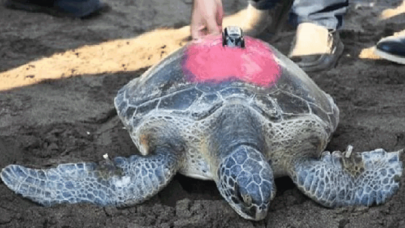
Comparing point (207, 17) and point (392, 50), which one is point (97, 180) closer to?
point (207, 17)

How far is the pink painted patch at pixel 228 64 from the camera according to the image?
181cm

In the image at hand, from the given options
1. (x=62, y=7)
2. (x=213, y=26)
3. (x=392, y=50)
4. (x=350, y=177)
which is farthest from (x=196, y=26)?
(x=62, y=7)

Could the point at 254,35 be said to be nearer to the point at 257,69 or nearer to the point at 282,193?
the point at 257,69

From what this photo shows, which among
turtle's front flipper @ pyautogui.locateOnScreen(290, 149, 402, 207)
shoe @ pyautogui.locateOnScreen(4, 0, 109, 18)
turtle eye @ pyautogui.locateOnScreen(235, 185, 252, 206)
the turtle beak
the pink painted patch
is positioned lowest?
shoe @ pyautogui.locateOnScreen(4, 0, 109, 18)

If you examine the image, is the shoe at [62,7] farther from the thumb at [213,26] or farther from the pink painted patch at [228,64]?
the pink painted patch at [228,64]

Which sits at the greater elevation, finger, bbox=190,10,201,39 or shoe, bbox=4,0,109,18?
finger, bbox=190,10,201,39

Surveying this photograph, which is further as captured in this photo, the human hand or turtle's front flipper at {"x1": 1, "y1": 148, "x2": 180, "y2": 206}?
the human hand

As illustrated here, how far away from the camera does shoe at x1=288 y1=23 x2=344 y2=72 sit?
2680 millimetres

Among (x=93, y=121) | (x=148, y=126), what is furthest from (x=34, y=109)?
(x=148, y=126)

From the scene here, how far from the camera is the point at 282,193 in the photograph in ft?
5.80

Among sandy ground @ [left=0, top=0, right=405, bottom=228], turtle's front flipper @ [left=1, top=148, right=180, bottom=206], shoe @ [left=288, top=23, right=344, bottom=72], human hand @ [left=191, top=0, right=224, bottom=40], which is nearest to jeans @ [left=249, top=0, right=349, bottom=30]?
shoe @ [left=288, top=23, right=344, bottom=72]

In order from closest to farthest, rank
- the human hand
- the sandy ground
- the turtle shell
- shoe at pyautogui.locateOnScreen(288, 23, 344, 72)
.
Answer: the sandy ground, the turtle shell, the human hand, shoe at pyautogui.locateOnScreen(288, 23, 344, 72)

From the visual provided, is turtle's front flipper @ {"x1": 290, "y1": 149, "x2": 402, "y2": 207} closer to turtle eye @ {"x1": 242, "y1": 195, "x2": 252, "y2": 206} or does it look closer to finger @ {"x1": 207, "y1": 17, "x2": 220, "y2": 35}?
turtle eye @ {"x1": 242, "y1": 195, "x2": 252, "y2": 206}

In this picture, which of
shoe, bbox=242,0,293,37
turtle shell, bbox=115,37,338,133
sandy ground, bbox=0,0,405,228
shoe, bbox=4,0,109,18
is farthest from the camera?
shoe, bbox=4,0,109,18
